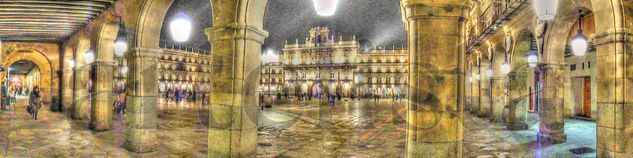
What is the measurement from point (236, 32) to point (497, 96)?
13.8 metres

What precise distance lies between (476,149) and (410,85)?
19.6 feet

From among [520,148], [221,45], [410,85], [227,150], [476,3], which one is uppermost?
[476,3]

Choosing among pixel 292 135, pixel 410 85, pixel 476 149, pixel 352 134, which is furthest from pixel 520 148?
pixel 410 85

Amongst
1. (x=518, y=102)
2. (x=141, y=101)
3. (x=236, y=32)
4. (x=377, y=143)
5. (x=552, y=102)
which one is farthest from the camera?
(x=518, y=102)

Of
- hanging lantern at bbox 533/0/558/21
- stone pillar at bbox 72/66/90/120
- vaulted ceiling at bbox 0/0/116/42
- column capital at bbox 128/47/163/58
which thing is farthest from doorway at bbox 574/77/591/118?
stone pillar at bbox 72/66/90/120

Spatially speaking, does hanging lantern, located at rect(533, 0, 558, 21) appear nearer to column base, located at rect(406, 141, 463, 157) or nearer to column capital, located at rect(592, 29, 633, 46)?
column capital, located at rect(592, 29, 633, 46)

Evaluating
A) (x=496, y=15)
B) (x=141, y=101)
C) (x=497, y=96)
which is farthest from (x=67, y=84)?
(x=496, y=15)

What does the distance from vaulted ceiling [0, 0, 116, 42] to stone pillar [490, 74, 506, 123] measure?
46.4 ft

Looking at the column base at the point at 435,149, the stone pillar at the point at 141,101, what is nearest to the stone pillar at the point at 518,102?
the column base at the point at 435,149

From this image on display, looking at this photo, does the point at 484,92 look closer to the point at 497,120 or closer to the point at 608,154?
the point at 497,120

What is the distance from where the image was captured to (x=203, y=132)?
436 inches

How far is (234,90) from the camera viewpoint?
5.39m

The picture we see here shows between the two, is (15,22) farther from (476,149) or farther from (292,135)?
(476,149)

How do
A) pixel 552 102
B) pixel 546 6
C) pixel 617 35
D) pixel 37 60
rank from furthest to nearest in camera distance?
pixel 37 60, pixel 552 102, pixel 617 35, pixel 546 6
